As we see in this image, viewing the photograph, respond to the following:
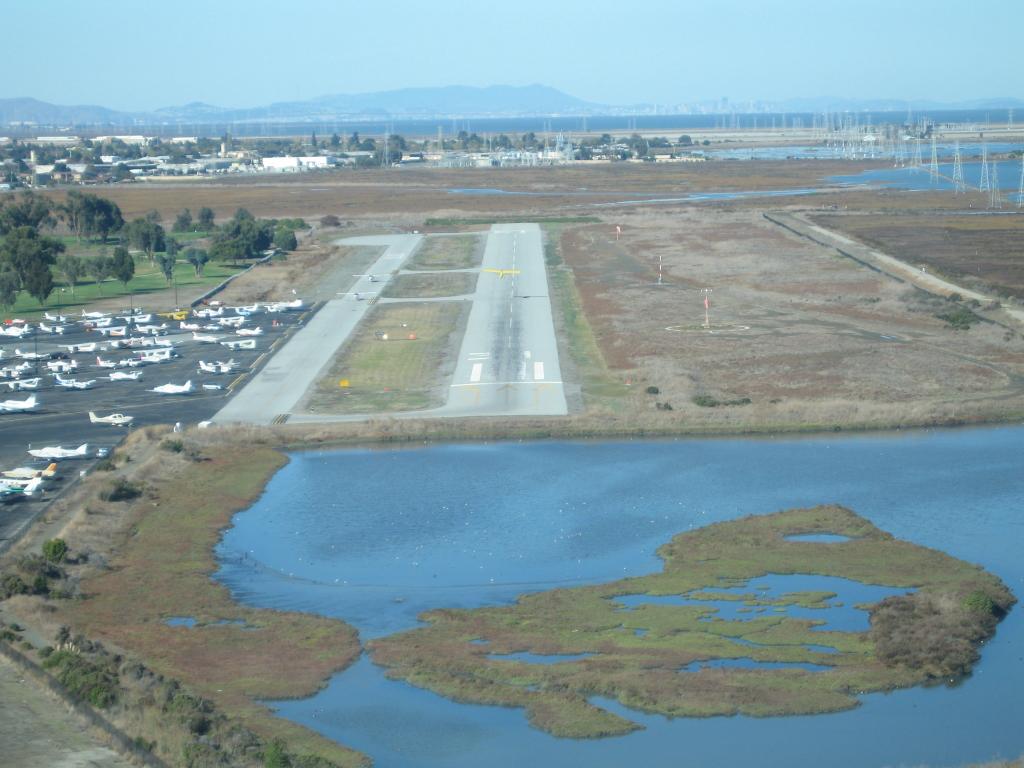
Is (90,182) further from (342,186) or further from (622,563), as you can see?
(622,563)

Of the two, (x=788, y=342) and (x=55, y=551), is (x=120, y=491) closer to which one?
(x=55, y=551)

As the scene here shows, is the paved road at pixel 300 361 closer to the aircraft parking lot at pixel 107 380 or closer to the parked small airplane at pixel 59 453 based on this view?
the aircraft parking lot at pixel 107 380

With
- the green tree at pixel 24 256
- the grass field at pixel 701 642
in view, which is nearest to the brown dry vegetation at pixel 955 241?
the grass field at pixel 701 642

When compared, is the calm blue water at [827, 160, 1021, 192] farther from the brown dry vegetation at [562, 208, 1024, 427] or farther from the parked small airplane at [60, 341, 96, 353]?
the parked small airplane at [60, 341, 96, 353]

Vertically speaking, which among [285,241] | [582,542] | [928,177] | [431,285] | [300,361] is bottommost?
[582,542]

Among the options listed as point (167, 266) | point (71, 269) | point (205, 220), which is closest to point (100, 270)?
point (71, 269)

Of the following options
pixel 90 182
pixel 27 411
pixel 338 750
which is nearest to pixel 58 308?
pixel 27 411
